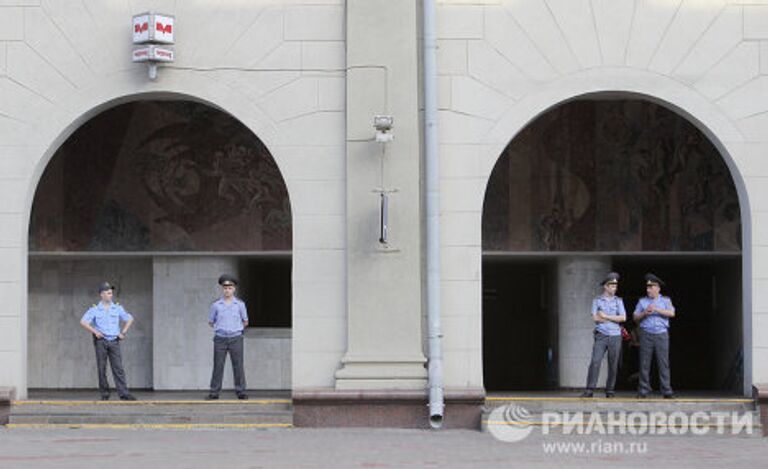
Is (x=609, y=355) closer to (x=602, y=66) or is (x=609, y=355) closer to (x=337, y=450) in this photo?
(x=602, y=66)

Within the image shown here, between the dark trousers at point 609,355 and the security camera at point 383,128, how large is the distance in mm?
4070

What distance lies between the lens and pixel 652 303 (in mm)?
21953

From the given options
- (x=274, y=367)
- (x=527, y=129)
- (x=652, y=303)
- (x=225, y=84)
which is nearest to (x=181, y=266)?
(x=274, y=367)

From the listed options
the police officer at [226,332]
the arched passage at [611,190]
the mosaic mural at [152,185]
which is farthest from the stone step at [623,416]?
the mosaic mural at [152,185]

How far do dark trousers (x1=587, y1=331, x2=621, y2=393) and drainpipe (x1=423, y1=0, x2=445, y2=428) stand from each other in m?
2.22

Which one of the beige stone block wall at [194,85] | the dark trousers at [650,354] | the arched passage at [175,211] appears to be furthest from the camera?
the arched passage at [175,211]

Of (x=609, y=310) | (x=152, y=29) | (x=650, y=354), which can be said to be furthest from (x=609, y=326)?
(x=152, y=29)

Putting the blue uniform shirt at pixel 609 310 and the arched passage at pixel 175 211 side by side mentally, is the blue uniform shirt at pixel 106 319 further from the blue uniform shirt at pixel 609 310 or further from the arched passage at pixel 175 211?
the blue uniform shirt at pixel 609 310

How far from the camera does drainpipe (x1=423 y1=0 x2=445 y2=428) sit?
20797 mm

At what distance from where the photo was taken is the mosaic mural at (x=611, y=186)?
23.5 metres

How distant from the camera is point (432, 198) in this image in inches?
824

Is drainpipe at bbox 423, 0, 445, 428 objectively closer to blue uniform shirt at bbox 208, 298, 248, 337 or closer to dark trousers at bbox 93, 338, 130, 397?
blue uniform shirt at bbox 208, 298, 248, 337

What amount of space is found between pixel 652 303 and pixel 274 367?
5889mm

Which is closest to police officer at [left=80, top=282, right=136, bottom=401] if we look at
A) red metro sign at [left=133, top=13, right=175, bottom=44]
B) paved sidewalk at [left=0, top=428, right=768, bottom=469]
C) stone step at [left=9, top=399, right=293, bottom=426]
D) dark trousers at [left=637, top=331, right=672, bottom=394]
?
stone step at [left=9, top=399, right=293, bottom=426]
